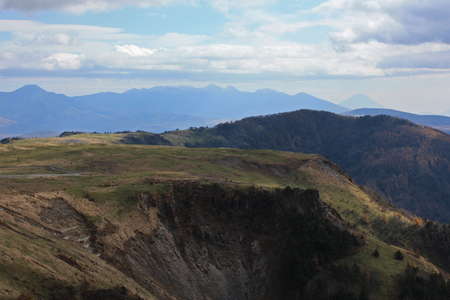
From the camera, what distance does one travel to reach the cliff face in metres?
73.1

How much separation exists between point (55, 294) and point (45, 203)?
2838 centimetres

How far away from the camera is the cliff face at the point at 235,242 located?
73.1 metres

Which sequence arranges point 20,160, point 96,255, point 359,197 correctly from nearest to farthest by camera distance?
point 96,255
point 20,160
point 359,197

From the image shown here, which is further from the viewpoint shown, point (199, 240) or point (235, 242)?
point (235, 242)

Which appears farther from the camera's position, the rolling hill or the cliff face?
the cliff face

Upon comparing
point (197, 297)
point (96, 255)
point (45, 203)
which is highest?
point (45, 203)

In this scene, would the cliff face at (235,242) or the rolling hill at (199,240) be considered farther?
the cliff face at (235,242)

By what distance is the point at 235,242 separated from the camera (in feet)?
268

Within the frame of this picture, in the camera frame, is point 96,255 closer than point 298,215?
Yes

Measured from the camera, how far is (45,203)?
68.8m

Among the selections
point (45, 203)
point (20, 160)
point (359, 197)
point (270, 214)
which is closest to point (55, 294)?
point (45, 203)

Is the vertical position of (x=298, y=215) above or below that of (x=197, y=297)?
above

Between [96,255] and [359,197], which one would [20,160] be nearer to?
[96,255]

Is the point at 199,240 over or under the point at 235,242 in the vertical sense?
over
